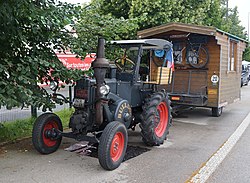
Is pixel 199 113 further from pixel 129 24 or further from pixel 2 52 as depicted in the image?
pixel 2 52

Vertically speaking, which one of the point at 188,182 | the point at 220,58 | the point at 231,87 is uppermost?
the point at 220,58

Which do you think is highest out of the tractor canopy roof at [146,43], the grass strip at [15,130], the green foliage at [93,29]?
the green foliage at [93,29]

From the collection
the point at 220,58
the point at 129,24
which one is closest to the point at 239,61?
the point at 220,58

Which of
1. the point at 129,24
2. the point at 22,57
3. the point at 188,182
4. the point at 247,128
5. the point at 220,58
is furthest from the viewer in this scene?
the point at 220,58

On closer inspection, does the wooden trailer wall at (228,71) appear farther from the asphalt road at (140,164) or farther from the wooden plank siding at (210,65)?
the asphalt road at (140,164)

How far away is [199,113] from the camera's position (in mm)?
10727

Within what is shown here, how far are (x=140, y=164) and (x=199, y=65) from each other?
5787 millimetres

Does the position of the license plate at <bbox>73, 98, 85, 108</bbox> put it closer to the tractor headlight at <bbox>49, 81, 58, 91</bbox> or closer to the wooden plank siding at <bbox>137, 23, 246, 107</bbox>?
the tractor headlight at <bbox>49, 81, 58, 91</bbox>

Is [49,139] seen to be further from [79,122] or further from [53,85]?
[53,85]

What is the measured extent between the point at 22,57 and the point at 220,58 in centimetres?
650

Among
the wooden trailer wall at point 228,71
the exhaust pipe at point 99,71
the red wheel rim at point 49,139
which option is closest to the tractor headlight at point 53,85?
the red wheel rim at point 49,139

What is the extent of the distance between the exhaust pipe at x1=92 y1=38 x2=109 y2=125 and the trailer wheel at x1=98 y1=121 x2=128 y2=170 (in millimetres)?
386

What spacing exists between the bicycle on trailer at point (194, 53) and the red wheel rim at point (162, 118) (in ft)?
12.6

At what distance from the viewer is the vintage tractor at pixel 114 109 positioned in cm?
499
